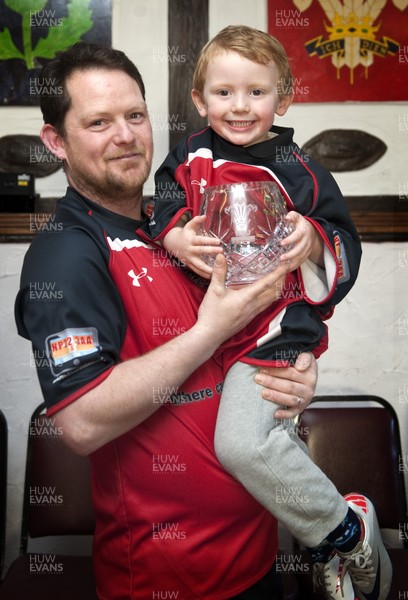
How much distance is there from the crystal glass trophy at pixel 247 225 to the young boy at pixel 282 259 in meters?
0.03

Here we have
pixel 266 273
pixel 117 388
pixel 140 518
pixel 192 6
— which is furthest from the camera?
pixel 192 6

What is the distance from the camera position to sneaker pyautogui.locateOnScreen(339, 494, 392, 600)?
5.24 ft

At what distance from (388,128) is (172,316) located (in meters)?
1.86

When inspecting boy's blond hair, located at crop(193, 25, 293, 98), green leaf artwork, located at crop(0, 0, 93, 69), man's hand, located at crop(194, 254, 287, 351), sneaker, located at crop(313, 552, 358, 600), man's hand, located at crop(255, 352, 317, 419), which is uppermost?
green leaf artwork, located at crop(0, 0, 93, 69)

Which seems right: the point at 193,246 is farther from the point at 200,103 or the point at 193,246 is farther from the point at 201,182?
the point at 200,103

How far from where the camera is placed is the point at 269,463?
1.49 m

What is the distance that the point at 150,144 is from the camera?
173cm

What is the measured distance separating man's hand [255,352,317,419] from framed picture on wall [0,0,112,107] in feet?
6.23

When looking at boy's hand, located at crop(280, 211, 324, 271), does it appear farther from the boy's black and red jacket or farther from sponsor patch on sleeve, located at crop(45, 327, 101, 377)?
sponsor patch on sleeve, located at crop(45, 327, 101, 377)

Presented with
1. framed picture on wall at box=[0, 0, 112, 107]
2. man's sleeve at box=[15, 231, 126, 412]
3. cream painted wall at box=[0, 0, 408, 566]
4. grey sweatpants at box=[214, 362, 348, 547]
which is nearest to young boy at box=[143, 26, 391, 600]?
grey sweatpants at box=[214, 362, 348, 547]

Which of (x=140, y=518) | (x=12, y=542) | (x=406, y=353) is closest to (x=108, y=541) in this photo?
(x=140, y=518)

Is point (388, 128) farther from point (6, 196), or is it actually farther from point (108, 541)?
point (108, 541)

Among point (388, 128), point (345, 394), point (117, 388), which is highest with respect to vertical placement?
point (388, 128)

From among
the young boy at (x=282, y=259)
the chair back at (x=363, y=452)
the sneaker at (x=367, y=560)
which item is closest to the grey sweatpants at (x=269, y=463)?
the young boy at (x=282, y=259)
